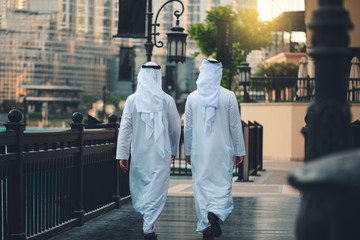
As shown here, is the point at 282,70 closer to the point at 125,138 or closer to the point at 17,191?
the point at 125,138

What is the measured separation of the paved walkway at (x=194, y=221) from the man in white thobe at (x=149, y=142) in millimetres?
405

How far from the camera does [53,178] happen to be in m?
6.61

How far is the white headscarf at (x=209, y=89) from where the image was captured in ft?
23.2

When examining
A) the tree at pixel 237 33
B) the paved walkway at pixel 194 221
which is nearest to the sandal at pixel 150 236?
the paved walkway at pixel 194 221

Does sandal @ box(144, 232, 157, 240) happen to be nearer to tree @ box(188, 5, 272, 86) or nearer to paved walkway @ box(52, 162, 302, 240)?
paved walkway @ box(52, 162, 302, 240)

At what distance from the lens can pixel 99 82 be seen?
143 metres

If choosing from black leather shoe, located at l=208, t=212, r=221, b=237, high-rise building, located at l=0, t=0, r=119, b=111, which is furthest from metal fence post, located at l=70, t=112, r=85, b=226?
high-rise building, located at l=0, t=0, r=119, b=111

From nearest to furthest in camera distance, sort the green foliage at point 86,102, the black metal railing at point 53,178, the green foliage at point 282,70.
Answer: the black metal railing at point 53,178 < the green foliage at point 282,70 < the green foliage at point 86,102

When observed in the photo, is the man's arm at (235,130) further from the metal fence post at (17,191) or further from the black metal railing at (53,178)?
the metal fence post at (17,191)

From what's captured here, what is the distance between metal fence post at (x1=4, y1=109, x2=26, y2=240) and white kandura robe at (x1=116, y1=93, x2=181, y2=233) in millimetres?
1465

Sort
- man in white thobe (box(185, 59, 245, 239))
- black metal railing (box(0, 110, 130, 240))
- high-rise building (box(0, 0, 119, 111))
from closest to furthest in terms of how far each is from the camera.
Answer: black metal railing (box(0, 110, 130, 240))
man in white thobe (box(185, 59, 245, 239))
high-rise building (box(0, 0, 119, 111))

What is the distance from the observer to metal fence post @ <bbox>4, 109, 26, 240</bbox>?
5664 millimetres

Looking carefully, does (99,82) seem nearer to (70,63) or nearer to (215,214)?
(70,63)

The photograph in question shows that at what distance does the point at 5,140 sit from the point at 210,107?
8.04 ft
